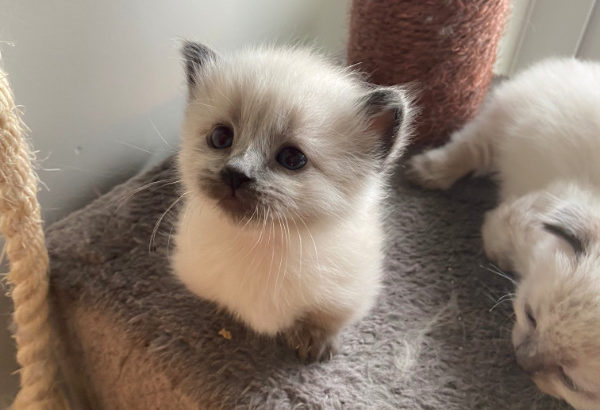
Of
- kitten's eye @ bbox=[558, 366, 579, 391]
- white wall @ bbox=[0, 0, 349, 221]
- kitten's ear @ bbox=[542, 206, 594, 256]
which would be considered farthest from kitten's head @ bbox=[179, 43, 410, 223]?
kitten's eye @ bbox=[558, 366, 579, 391]

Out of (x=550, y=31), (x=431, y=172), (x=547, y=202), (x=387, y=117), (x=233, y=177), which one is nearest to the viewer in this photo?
(x=233, y=177)

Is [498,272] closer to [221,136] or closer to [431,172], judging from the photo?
[431,172]

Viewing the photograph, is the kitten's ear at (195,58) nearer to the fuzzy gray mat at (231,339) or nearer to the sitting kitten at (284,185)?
the sitting kitten at (284,185)

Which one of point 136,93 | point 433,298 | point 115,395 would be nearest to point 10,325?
point 115,395

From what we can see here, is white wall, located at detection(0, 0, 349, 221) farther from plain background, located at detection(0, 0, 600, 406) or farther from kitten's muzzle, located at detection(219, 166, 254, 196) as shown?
kitten's muzzle, located at detection(219, 166, 254, 196)

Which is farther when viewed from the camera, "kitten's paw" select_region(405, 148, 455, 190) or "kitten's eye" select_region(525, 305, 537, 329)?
"kitten's paw" select_region(405, 148, 455, 190)

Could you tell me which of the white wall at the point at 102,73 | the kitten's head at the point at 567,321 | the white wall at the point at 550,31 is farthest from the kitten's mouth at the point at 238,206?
the white wall at the point at 550,31

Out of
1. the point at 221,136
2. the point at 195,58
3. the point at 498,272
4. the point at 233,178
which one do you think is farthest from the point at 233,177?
the point at 498,272
